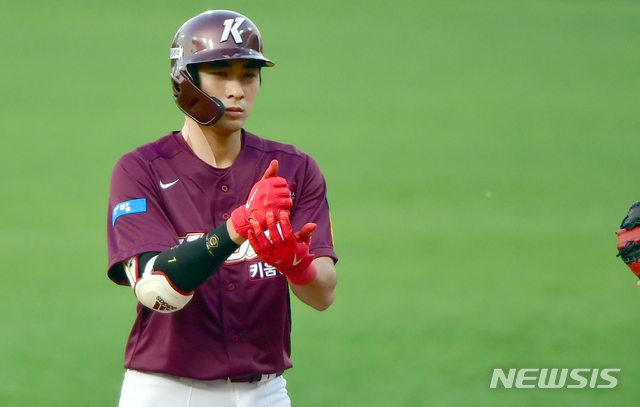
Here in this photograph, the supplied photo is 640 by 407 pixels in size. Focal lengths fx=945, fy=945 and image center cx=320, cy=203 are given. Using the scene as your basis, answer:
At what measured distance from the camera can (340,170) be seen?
48.3ft

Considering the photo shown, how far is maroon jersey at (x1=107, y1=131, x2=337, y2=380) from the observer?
361 cm

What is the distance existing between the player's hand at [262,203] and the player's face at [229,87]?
0.55 meters

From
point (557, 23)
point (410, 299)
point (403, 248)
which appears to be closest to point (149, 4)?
point (557, 23)

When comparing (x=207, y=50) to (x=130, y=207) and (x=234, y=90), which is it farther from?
(x=130, y=207)

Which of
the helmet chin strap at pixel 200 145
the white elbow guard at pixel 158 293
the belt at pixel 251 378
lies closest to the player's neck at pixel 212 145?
the helmet chin strap at pixel 200 145

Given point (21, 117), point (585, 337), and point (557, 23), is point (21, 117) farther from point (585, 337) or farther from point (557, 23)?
point (557, 23)

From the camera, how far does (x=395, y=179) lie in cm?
1449

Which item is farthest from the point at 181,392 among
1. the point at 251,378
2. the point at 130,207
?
the point at 130,207

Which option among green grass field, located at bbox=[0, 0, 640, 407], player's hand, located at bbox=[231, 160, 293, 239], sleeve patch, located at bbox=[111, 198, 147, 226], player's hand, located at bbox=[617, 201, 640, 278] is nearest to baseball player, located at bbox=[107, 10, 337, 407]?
sleeve patch, located at bbox=[111, 198, 147, 226]

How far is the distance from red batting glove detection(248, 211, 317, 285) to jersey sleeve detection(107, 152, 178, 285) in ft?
1.45

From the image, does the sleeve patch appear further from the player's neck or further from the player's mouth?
the player's mouth

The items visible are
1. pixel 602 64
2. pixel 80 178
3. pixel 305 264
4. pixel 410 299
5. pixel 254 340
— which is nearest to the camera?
pixel 305 264

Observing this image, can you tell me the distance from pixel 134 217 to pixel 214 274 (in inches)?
15.5

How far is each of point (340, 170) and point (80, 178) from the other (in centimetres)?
396
